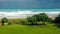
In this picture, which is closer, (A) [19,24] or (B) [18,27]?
(B) [18,27]

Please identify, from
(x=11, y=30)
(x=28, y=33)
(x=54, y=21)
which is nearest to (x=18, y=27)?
(x=11, y=30)

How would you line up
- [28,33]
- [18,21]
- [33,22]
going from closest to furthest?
1. [28,33]
2. [33,22]
3. [18,21]

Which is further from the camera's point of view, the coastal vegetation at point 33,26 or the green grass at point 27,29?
the coastal vegetation at point 33,26

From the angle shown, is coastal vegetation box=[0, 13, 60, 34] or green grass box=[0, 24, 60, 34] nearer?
green grass box=[0, 24, 60, 34]

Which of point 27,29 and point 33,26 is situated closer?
point 27,29

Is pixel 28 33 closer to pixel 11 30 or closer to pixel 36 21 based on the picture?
pixel 11 30

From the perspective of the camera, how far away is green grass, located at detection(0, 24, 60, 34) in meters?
4.91

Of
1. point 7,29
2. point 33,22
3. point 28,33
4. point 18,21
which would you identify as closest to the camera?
point 28,33

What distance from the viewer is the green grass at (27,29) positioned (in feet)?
16.1

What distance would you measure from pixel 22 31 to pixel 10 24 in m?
0.87

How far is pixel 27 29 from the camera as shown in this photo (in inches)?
206

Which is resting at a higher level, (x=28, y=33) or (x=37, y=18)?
(x=37, y=18)

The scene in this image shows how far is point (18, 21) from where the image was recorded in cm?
608

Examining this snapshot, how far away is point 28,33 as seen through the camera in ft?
15.8
